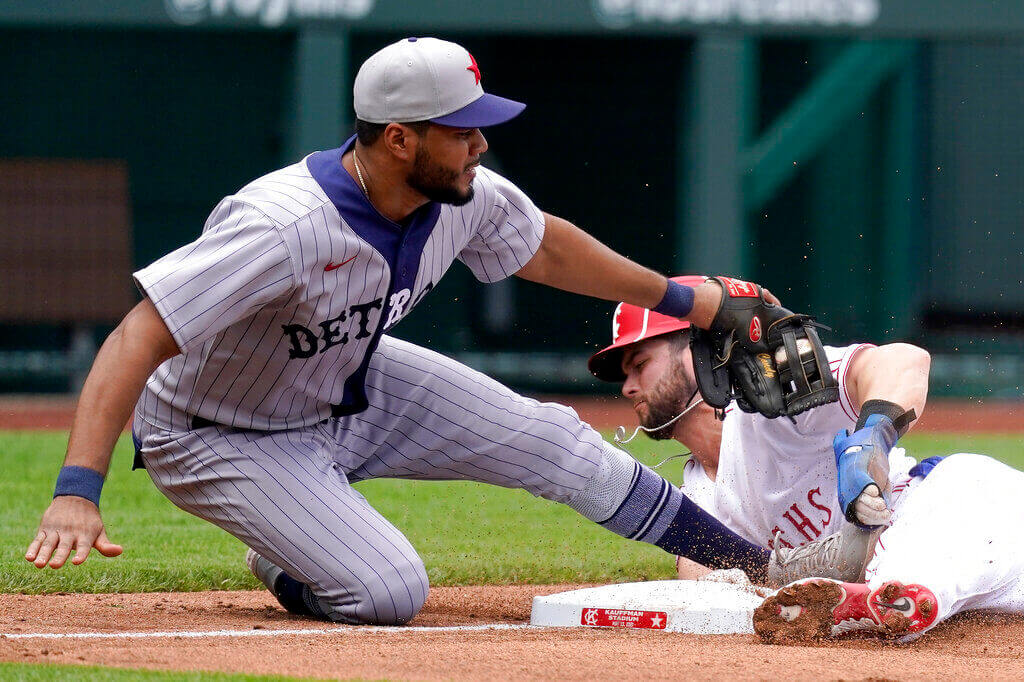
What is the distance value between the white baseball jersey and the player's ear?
51.1 inches

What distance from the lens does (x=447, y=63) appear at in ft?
10.4

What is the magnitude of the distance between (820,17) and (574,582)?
8.91 meters

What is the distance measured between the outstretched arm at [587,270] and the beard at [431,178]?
0.59 metres

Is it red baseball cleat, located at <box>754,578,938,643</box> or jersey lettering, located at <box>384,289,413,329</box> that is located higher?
jersey lettering, located at <box>384,289,413,329</box>

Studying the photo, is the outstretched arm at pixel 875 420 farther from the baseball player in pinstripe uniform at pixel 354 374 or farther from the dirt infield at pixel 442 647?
the baseball player in pinstripe uniform at pixel 354 374

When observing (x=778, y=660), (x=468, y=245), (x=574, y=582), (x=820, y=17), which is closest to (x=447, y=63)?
(x=468, y=245)

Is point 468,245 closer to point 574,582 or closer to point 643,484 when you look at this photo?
point 643,484

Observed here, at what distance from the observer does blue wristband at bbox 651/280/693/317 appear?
3.82 meters

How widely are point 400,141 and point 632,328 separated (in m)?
1.28

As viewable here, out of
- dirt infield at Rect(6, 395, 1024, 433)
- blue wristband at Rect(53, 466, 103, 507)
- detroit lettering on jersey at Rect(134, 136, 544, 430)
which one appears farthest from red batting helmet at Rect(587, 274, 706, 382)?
dirt infield at Rect(6, 395, 1024, 433)

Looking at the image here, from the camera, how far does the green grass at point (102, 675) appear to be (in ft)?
7.92

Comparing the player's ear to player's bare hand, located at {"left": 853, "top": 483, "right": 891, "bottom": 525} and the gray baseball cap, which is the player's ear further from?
player's bare hand, located at {"left": 853, "top": 483, "right": 891, "bottom": 525}

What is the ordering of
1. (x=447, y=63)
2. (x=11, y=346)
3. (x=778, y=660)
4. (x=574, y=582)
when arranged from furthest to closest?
(x=11, y=346) < (x=574, y=582) < (x=447, y=63) < (x=778, y=660)

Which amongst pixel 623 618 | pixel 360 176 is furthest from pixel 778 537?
pixel 360 176
